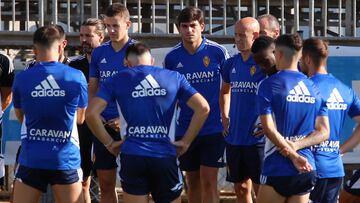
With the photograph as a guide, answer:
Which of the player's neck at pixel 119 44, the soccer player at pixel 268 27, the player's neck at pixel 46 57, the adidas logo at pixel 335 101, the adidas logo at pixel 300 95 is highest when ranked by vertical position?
the soccer player at pixel 268 27

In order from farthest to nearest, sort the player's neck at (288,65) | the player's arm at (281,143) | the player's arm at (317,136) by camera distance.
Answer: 1. the player's neck at (288,65)
2. the player's arm at (317,136)
3. the player's arm at (281,143)

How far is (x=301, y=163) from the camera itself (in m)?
7.63

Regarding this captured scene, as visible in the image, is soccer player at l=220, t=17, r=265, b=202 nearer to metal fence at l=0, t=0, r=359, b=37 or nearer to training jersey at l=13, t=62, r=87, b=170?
training jersey at l=13, t=62, r=87, b=170

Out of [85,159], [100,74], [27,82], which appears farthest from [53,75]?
[85,159]

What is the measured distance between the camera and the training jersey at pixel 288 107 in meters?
7.61

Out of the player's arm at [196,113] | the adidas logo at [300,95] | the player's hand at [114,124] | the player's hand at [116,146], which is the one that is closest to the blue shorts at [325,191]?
the adidas logo at [300,95]

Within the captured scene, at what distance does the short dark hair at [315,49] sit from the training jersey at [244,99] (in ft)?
5.09

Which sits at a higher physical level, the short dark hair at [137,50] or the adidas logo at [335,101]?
the short dark hair at [137,50]

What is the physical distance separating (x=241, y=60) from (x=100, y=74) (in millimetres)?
1457

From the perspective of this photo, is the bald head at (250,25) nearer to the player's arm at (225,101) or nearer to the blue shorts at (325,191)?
the player's arm at (225,101)

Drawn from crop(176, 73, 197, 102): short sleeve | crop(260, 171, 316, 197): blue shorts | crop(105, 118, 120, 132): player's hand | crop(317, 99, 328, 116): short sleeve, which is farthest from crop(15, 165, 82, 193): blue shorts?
crop(317, 99, 328, 116): short sleeve

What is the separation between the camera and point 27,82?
8164 millimetres

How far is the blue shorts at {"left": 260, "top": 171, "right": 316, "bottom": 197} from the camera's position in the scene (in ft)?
25.2

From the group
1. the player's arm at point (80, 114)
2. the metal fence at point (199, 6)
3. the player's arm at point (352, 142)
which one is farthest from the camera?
the metal fence at point (199, 6)
